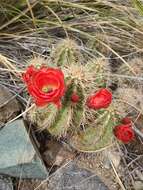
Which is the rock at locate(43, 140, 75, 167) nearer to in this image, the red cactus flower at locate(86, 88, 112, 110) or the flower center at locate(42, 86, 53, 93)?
the red cactus flower at locate(86, 88, 112, 110)

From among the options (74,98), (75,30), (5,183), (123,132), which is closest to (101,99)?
(74,98)

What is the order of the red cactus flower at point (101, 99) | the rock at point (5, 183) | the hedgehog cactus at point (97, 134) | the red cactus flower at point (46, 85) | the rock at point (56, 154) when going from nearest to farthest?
the red cactus flower at point (46, 85) < the red cactus flower at point (101, 99) < the hedgehog cactus at point (97, 134) < the rock at point (5, 183) < the rock at point (56, 154)

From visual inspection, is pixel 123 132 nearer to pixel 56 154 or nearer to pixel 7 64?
pixel 56 154

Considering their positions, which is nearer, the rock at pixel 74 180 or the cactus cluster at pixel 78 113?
the cactus cluster at pixel 78 113

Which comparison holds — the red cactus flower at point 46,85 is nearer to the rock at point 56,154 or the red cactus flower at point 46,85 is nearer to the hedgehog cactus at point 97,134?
the hedgehog cactus at point 97,134

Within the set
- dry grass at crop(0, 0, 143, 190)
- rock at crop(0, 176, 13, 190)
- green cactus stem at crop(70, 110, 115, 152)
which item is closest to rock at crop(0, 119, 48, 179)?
rock at crop(0, 176, 13, 190)

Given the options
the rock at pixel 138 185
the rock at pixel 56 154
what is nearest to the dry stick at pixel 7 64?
the rock at pixel 56 154

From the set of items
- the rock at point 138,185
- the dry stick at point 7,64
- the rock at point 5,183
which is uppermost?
the dry stick at point 7,64
